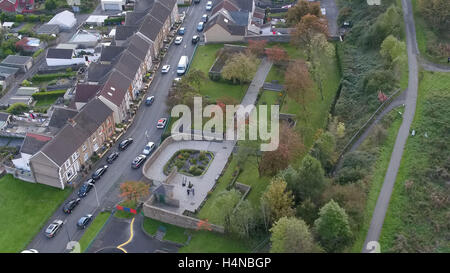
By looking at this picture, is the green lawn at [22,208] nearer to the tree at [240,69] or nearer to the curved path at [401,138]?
the tree at [240,69]

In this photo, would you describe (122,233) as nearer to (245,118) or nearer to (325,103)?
(245,118)

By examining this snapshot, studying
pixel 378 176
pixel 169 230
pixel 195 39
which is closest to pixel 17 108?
pixel 195 39

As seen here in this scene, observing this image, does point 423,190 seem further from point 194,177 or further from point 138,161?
point 138,161

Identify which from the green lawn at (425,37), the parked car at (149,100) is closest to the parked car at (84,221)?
the parked car at (149,100)

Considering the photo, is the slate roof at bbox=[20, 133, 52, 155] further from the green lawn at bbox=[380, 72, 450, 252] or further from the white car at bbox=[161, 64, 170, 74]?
the green lawn at bbox=[380, 72, 450, 252]

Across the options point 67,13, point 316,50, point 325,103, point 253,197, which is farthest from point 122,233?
point 67,13

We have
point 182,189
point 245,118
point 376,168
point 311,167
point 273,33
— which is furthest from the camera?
point 273,33
